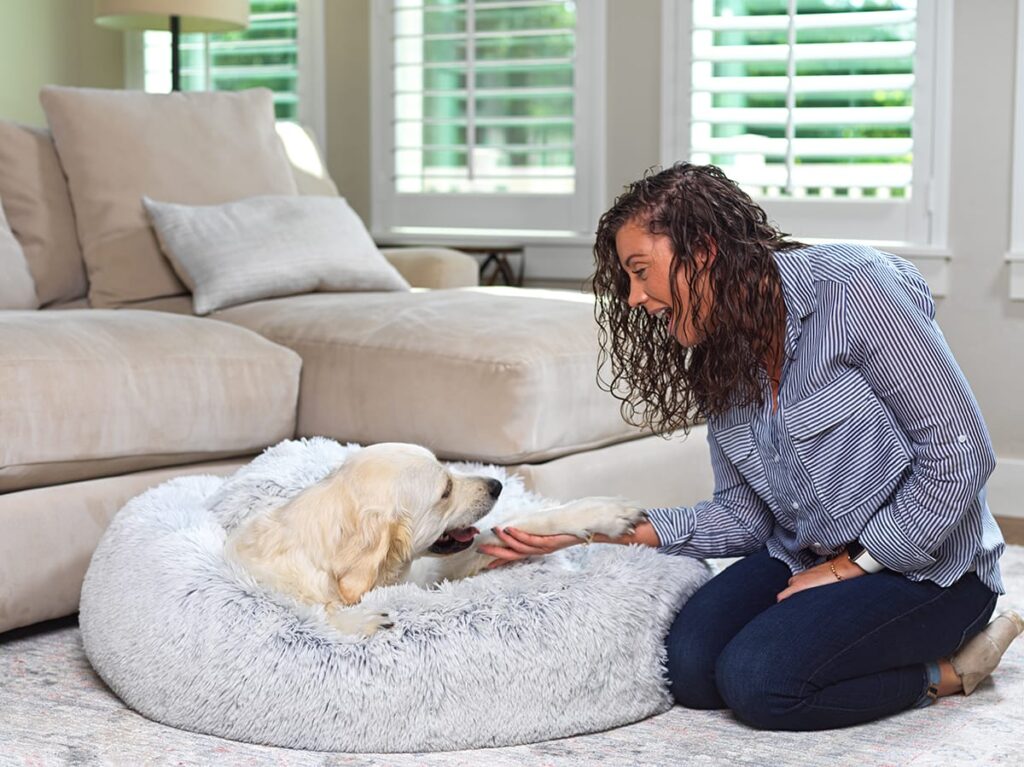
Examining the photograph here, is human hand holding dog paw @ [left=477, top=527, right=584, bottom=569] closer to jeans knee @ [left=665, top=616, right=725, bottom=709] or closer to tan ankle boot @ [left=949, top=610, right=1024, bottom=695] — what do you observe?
jeans knee @ [left=665, top=616, right=725, bottom=709]

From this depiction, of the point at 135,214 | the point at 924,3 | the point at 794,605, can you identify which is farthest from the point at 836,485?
the point at 924,3

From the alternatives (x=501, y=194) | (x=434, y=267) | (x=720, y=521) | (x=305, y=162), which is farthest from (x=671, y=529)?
(x=501, y=194)

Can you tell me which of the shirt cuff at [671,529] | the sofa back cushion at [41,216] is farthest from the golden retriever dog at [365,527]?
the sofa back cushion at [41,216]

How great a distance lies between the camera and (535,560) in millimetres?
2111

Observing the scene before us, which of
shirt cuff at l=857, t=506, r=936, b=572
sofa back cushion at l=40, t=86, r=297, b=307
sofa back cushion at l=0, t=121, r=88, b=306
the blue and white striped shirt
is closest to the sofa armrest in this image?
sofa back cushion at l=40, t=86, r=297, b=307

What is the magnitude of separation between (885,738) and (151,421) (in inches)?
56.5

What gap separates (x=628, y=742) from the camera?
1.87 meters

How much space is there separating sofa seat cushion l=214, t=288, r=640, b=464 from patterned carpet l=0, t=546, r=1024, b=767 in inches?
30.5

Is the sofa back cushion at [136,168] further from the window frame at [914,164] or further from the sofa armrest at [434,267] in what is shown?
the window frame at [914,164]

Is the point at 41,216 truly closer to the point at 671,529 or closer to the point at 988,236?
the point at 671,529

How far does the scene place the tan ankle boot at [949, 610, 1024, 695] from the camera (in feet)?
6.59

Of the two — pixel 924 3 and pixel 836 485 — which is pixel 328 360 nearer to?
pixel 836 485

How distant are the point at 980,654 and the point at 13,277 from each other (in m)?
2.30

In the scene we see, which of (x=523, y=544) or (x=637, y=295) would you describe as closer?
(x=637, y=295)
